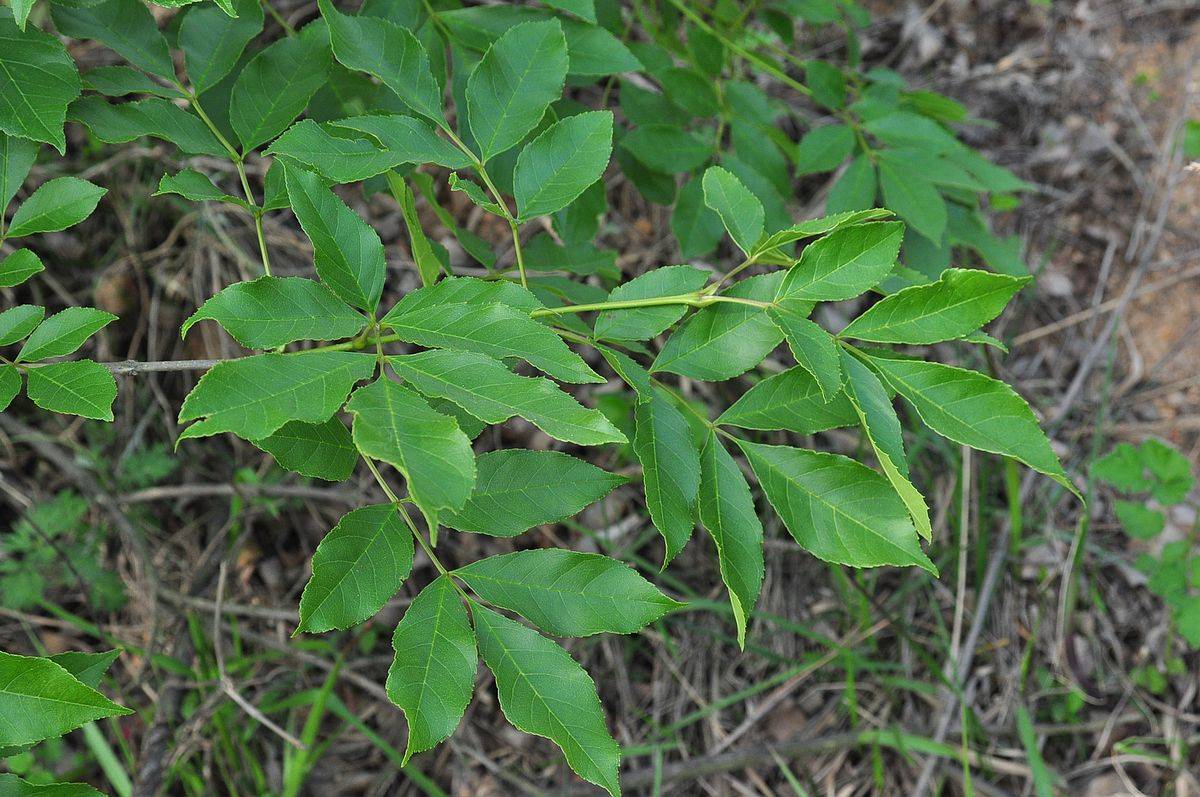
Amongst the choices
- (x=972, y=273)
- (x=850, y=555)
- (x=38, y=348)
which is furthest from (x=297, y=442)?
(x=972, y=273)

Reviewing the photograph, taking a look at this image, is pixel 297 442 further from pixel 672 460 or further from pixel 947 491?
pixel 947 491


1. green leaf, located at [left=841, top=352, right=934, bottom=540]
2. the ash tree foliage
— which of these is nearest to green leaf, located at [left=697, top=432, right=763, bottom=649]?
the ash tree foliage

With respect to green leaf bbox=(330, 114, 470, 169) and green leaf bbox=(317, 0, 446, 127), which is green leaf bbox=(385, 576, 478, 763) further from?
green leaf bbox=(317, 0, 446, 127)

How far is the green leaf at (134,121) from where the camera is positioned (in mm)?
1101

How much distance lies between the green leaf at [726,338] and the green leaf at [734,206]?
0.21 ft

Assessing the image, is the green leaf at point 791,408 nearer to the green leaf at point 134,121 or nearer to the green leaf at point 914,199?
the green leaf at point 914,199

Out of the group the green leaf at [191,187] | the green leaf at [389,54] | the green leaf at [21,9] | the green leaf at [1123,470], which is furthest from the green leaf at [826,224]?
the green leaf at [1123,470]

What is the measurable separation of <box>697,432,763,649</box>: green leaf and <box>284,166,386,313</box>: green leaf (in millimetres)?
413

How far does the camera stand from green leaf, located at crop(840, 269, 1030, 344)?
92cm

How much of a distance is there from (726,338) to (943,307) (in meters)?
0.23

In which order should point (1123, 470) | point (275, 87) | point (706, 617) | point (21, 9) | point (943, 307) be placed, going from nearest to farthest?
point (21, 9), point (943, 307), point (275, 87), point (1123, 470), point (706, 617)

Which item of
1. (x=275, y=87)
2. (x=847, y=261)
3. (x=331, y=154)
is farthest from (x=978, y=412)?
(x=275, y=87)

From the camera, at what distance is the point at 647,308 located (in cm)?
101

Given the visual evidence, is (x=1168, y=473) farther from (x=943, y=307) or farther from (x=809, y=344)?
(x=809, y=344)
